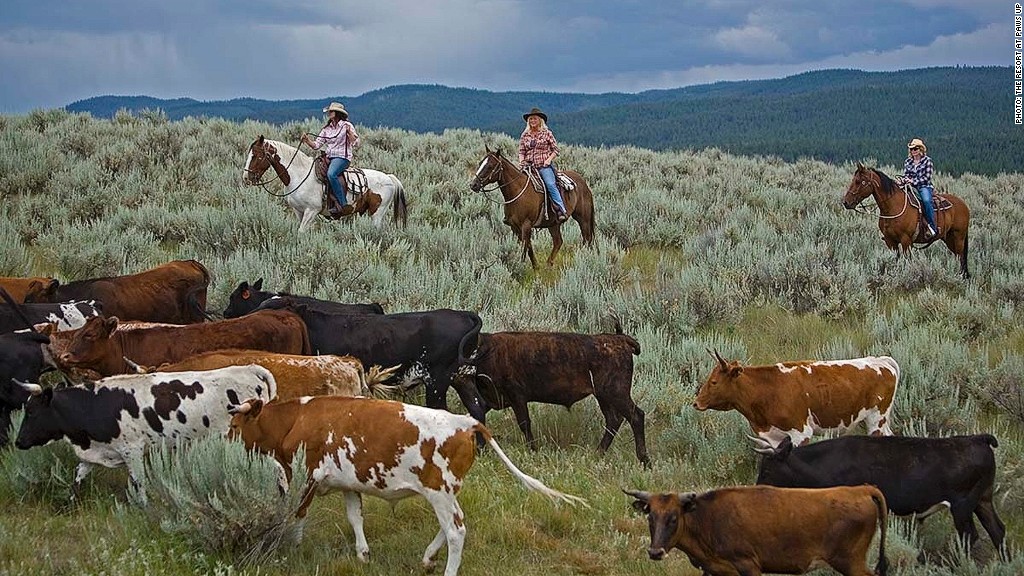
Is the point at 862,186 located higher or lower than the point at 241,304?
higher

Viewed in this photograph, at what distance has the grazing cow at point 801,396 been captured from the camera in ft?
24.1

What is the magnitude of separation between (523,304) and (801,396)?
4533 mm

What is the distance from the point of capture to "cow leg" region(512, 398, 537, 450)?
8.13m

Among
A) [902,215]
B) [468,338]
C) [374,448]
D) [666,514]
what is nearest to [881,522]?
[666,514]

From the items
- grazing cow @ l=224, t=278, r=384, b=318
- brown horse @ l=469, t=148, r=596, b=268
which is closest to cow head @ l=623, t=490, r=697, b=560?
grazing cow @ l=224, t=278, r=384, b=318

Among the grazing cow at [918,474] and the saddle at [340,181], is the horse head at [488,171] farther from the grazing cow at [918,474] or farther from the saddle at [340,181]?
the grazing cow at [918,474]

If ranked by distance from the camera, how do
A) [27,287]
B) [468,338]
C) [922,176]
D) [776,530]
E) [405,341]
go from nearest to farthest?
[776,530] < [468,338] < [405,341] < [27,287] < [922,176]

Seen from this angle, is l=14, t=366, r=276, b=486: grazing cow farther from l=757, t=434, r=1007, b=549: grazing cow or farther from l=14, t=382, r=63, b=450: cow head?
l=757, t=434, r=1007, b=549: grazing cow

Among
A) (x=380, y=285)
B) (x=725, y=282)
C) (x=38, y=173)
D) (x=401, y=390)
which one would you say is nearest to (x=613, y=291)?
(x=725, y=282)

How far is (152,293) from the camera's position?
9.71 metres

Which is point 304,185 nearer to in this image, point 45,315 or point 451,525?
point 45,315

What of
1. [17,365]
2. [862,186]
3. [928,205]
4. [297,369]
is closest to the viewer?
[297,369]

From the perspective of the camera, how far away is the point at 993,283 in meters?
14.2

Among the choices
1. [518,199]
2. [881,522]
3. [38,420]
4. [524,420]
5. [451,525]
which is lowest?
[524,420]
